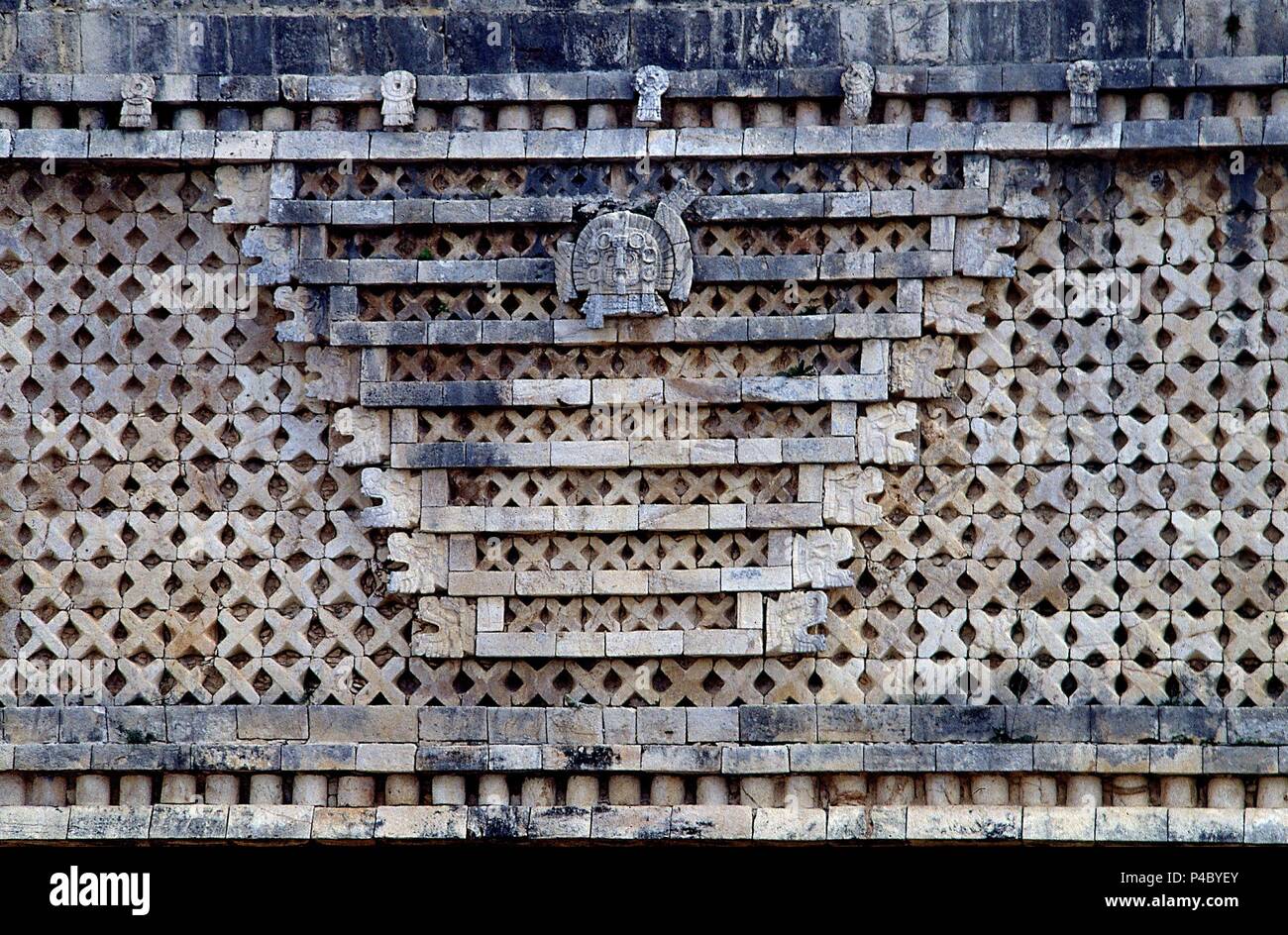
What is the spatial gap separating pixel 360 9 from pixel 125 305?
5.45 ft

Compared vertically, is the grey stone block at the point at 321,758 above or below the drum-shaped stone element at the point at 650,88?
below

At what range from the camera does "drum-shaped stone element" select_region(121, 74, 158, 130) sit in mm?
8102

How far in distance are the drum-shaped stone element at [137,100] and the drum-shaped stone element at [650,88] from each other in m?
2.12

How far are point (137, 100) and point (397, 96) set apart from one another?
1.14m

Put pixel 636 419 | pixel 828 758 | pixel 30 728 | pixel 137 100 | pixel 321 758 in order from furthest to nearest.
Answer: pixel 137 100
pixel 636 419
pixel 30 728
pixel 321 758
pixel 828 758

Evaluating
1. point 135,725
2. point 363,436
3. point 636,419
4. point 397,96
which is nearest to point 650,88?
point 397,96

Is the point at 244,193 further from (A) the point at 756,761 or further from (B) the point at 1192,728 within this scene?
(B) the point at 1192,728

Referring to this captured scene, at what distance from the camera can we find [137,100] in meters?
8.11

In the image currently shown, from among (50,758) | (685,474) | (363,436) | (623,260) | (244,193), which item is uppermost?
(244,193)

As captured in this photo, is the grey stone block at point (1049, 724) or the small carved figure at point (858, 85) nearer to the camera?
the grey stone block at point (1049, 724)

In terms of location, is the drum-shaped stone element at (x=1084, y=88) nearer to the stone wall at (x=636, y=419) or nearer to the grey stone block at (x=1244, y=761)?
the stone wall at (x=636, y=419)

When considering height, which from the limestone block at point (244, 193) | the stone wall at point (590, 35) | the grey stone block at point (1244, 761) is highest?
the stone wall at point (590, 35)

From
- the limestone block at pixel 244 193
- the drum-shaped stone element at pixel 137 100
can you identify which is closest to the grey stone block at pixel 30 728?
the limestone block at pixel 244 193

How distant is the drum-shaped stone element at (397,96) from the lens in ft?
26.5
